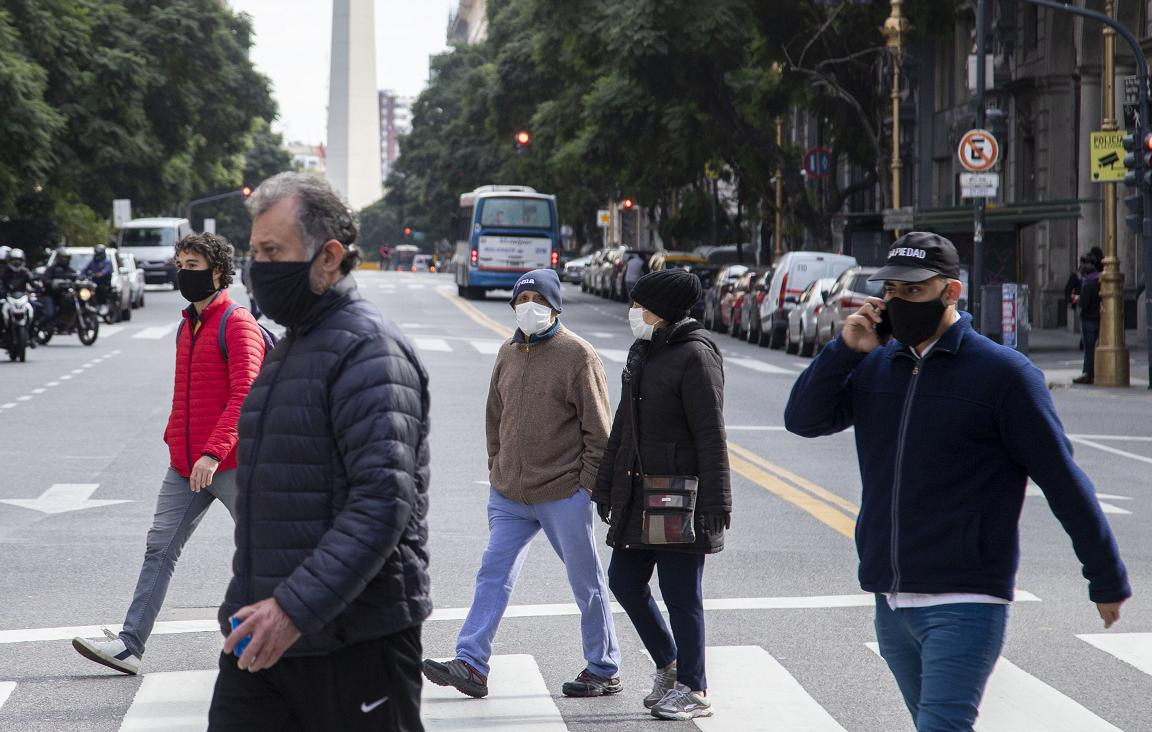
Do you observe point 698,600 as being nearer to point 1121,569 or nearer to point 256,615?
point 1121,569

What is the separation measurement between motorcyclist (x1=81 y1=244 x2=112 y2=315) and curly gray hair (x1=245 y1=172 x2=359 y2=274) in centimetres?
3151

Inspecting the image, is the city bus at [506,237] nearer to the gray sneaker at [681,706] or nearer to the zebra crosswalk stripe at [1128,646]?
the zebra crosswalk stripe at [1128,646]

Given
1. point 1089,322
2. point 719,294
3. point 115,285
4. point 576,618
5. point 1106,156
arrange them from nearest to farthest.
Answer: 1. point 576,618
2. point 1106,156
3. point 1089,322
4. point 115,285
5. point 719,294

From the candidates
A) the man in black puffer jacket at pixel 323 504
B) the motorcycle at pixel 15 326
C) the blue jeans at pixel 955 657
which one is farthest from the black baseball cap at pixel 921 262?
the motorcycle at pixel 15 326

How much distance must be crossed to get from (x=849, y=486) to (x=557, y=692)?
656 cm

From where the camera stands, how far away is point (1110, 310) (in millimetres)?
22844

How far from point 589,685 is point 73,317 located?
80.3ft

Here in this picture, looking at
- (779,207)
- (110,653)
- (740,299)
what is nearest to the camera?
(110,653)

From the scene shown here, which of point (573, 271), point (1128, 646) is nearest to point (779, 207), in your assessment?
point (573, 271)

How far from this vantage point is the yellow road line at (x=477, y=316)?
112ft

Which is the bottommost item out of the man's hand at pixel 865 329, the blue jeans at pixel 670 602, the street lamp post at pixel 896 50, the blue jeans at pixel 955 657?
the blue jeans at pixel 670 602

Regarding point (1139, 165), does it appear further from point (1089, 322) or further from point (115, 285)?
point (115, 285)

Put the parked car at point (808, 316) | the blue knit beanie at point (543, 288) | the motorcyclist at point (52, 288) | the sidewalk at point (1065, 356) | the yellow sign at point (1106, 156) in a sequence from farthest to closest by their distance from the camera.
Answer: the motorcyclist at point (52, 288) < the parked car at point (808, 316) < the sidewalk at point (1065, 356) < the yellow sign at point (1106, 156) < the blue knit beanie at point (543, 288)

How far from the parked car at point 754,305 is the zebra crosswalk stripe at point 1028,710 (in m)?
26.4
